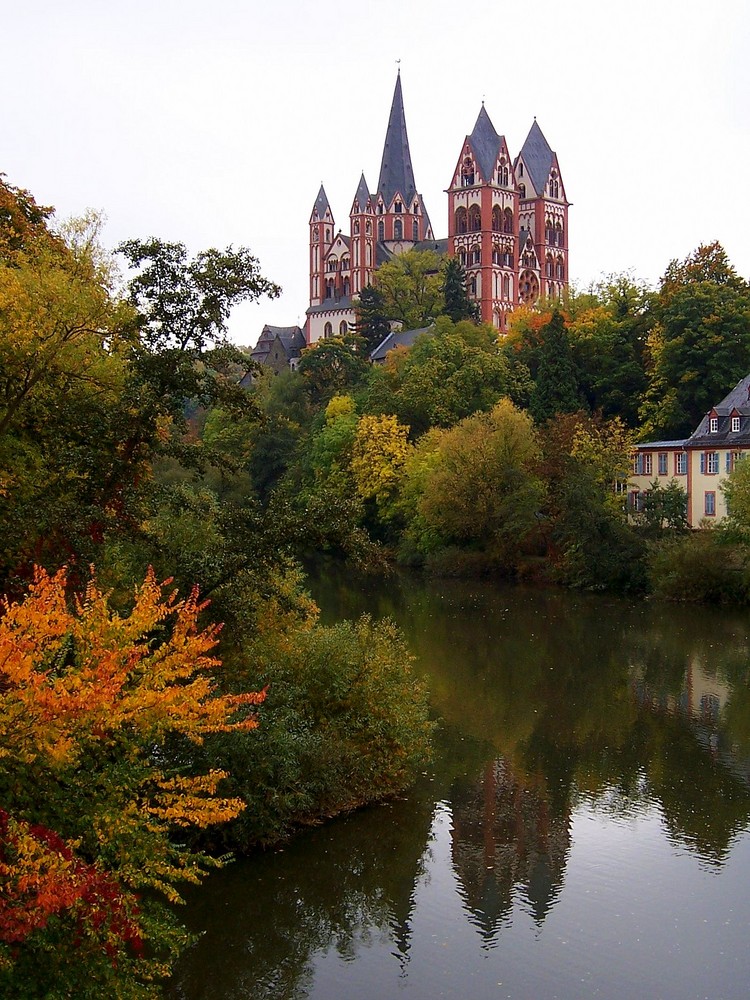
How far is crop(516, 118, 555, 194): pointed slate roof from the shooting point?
395ft

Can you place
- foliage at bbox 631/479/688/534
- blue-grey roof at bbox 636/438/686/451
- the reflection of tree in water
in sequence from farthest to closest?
blue-grey roof at bbox 636/438/686/451 → foliage at bbox 631/479/688/534 → the reflection of tree in water

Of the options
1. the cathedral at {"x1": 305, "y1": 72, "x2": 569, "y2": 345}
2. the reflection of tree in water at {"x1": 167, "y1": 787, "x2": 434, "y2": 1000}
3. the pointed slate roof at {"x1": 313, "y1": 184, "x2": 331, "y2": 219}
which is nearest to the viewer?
the reflection of tree in water at {"x1": 167, "y1": 787, "x2": 434, "y2": 1000}

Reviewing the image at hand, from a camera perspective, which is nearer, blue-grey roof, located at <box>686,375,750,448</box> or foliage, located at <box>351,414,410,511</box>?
blue-grey roof, located at <box>686,375,750,448</box>

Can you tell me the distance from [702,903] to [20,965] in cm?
1017

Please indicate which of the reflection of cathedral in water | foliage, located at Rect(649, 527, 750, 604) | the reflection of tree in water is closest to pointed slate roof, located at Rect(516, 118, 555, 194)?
foliage, located at Rect(649, 527, 750, 604)

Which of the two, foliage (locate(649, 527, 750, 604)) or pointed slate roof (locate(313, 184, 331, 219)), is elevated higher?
pointed slate roof (locate(313, 184, 331, 219))

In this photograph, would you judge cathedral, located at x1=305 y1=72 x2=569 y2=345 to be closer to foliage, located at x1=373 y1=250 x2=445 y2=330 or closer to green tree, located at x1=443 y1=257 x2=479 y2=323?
foliage, located at x1=373 y1=250 x2=445 y2=330

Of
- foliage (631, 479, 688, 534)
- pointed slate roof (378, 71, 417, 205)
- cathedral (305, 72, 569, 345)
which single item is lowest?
foliage (631, 479, 688, 534)

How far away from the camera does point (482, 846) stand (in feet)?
62.8

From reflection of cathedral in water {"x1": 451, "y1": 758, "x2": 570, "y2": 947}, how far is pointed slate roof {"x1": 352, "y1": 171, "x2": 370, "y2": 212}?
357ft

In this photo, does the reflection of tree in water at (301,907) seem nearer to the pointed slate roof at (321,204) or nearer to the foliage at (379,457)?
the foliage at (379,457)

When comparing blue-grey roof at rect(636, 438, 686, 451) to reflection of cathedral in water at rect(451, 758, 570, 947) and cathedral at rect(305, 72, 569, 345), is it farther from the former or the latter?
cathedral at rect(305, 72, 569, 345)

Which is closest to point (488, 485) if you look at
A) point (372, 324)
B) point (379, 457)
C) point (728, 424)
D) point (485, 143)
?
point (379, 457)

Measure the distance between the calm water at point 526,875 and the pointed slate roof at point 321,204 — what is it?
359ft
